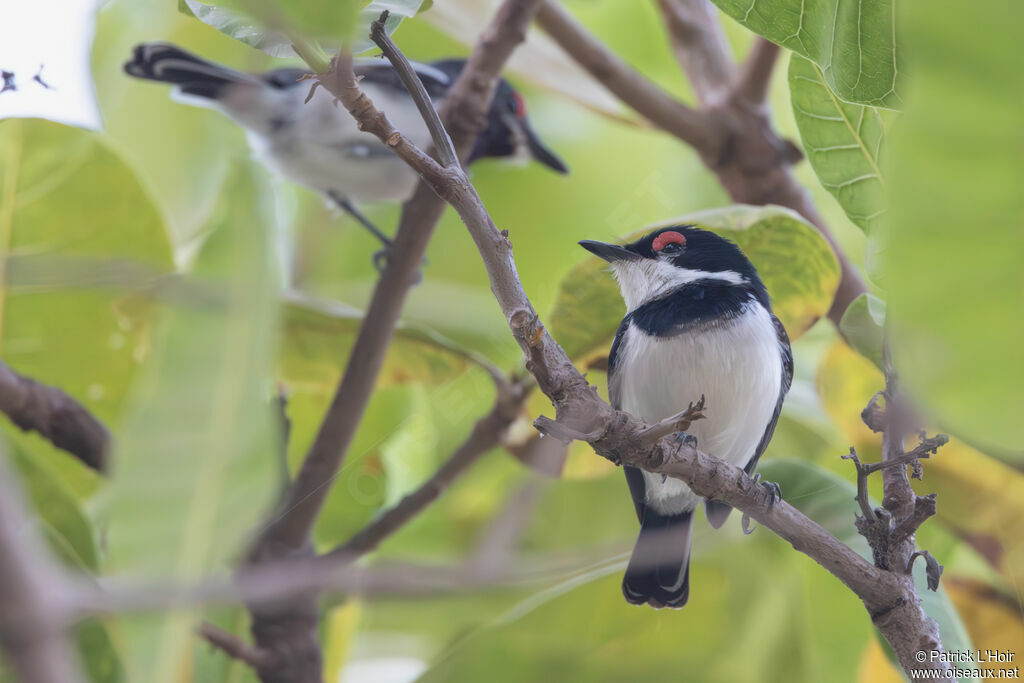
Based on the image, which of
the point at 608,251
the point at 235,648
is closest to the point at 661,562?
the point at 608,251

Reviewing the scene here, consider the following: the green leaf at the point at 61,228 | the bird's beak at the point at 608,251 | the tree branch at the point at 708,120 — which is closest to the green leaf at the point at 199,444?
the bird's beak at the point at 608,251

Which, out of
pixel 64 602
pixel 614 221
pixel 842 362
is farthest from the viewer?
pixel 842 362

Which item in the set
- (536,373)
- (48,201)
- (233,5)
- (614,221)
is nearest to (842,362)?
(614,221)

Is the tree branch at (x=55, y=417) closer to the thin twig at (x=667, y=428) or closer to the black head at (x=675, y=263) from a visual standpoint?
the black head at (x=675, y=263)

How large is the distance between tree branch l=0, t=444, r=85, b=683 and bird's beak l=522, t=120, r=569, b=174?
88cm

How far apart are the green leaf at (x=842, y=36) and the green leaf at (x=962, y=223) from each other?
0.20 meters

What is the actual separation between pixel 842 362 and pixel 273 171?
780 millimetres

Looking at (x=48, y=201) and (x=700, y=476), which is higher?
(x=700, y=476)

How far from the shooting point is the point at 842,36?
0.56 metres

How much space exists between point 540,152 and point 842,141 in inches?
20.8

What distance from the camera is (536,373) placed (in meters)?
0.41

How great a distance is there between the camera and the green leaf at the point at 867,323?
0.62 metres

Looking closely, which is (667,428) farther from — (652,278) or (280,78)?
(280,78)

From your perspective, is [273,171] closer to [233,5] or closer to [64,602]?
[233,5]
